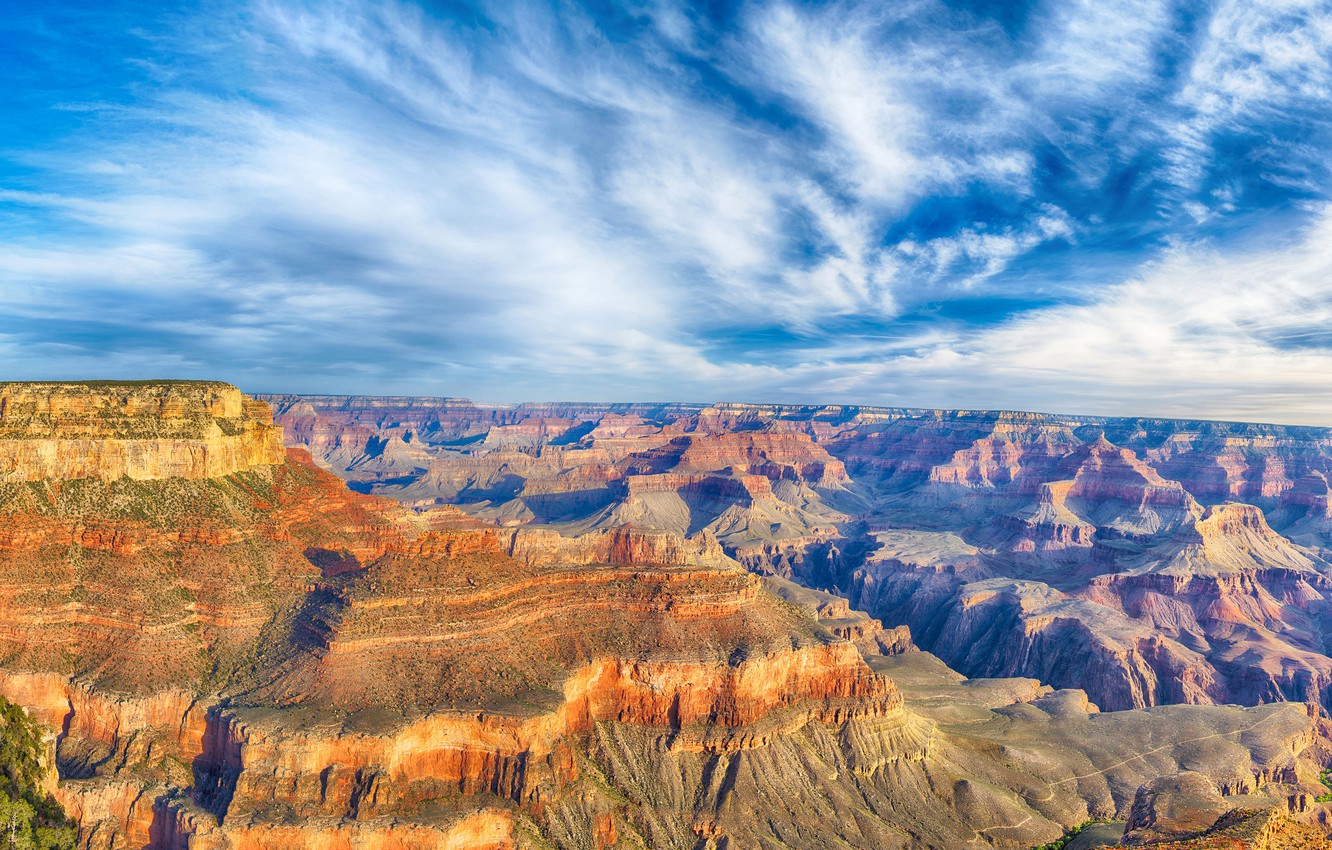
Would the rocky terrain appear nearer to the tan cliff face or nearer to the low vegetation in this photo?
the tan cliff face

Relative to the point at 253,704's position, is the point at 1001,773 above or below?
below

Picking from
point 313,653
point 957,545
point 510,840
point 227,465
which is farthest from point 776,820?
point 957,545

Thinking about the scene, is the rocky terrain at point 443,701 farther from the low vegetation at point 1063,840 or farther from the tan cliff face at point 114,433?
the low vegetation at point 1063,840

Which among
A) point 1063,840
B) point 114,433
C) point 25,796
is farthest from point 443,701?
point 1063,840

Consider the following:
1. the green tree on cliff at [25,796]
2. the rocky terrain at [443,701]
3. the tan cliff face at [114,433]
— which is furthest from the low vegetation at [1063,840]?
the tan cliff face at [114,433]

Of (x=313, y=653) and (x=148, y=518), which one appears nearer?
(x=313, y=653)

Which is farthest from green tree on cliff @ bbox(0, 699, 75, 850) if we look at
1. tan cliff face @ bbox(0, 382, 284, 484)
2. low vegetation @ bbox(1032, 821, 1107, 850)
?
low vegetation @ bbox(1032, 821, 1107, 850)

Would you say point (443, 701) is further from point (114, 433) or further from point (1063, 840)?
point (1063, 840)

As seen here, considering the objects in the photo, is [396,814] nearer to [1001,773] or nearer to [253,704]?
[253,704]
